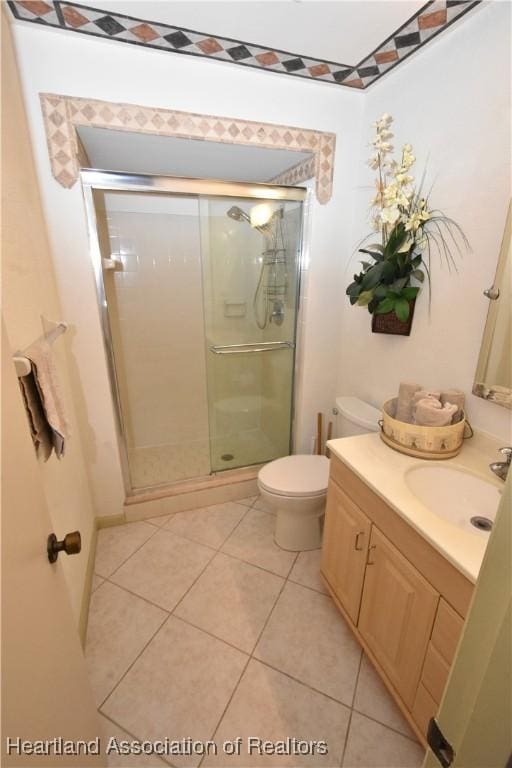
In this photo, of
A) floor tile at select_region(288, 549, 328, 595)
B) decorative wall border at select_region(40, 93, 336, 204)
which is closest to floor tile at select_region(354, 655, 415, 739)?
floor tile at select_region(288, 549, 328, 595)

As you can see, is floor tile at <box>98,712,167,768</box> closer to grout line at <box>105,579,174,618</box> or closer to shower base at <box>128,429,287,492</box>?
grout line at <box>105,579,174,618</box>

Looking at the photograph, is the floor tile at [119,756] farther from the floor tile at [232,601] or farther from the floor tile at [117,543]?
the floor tile at [117,543]

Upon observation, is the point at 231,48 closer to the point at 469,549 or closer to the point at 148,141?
the point at 148,141

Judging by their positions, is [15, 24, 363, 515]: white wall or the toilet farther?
the toilet

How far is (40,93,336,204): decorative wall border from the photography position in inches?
54.6

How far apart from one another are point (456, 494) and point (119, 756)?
1.40 metres

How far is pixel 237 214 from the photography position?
215cm

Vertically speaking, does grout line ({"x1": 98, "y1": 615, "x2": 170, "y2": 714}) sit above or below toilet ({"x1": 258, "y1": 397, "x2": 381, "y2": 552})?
below

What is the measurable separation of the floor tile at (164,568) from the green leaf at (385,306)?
155cm

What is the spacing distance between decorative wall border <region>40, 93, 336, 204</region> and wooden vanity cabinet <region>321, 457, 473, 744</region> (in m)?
1.62

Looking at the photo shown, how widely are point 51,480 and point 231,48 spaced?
1921mm

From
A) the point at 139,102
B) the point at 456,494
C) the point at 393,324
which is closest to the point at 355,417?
the point at 393,324

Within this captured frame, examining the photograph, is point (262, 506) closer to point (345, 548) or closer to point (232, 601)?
point (232, 601)

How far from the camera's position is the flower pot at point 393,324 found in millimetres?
1513
